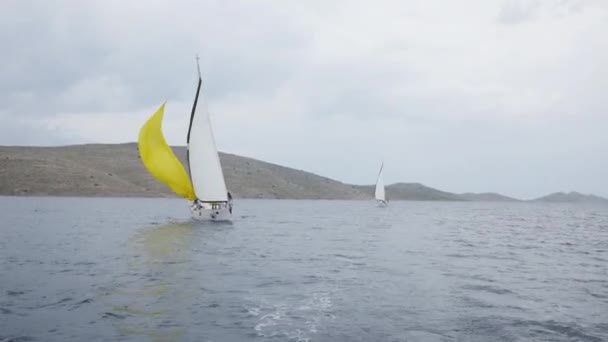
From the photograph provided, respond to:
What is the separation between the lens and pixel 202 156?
47.0 meters

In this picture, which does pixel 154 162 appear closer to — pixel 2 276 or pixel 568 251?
pixel 2 276

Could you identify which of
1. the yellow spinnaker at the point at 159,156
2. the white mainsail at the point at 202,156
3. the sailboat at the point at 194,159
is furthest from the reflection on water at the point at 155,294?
the yellow spinnaker at the point at 159,156

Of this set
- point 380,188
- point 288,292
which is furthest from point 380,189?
point 288,292

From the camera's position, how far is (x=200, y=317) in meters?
14.7

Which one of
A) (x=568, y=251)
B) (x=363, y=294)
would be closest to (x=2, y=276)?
(x=363, y=294)

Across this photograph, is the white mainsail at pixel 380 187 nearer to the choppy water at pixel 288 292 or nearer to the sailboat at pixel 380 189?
the sailboat at pixel 380 189

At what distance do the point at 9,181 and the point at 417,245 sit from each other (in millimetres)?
136061

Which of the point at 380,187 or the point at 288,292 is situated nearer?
the point at 288,292

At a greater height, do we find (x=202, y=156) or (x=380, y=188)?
(x=380, y=188)

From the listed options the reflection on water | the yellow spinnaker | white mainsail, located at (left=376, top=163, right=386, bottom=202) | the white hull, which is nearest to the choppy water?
the reflection on water

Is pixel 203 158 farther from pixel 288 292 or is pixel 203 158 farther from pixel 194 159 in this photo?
pixel 288 292

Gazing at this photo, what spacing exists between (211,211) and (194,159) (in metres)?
5.59

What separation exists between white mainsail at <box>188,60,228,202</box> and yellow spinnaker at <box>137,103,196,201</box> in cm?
134

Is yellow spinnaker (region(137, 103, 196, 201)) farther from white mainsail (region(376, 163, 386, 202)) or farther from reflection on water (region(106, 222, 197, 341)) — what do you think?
white mainsail (region(376, 163, 386, 202))
